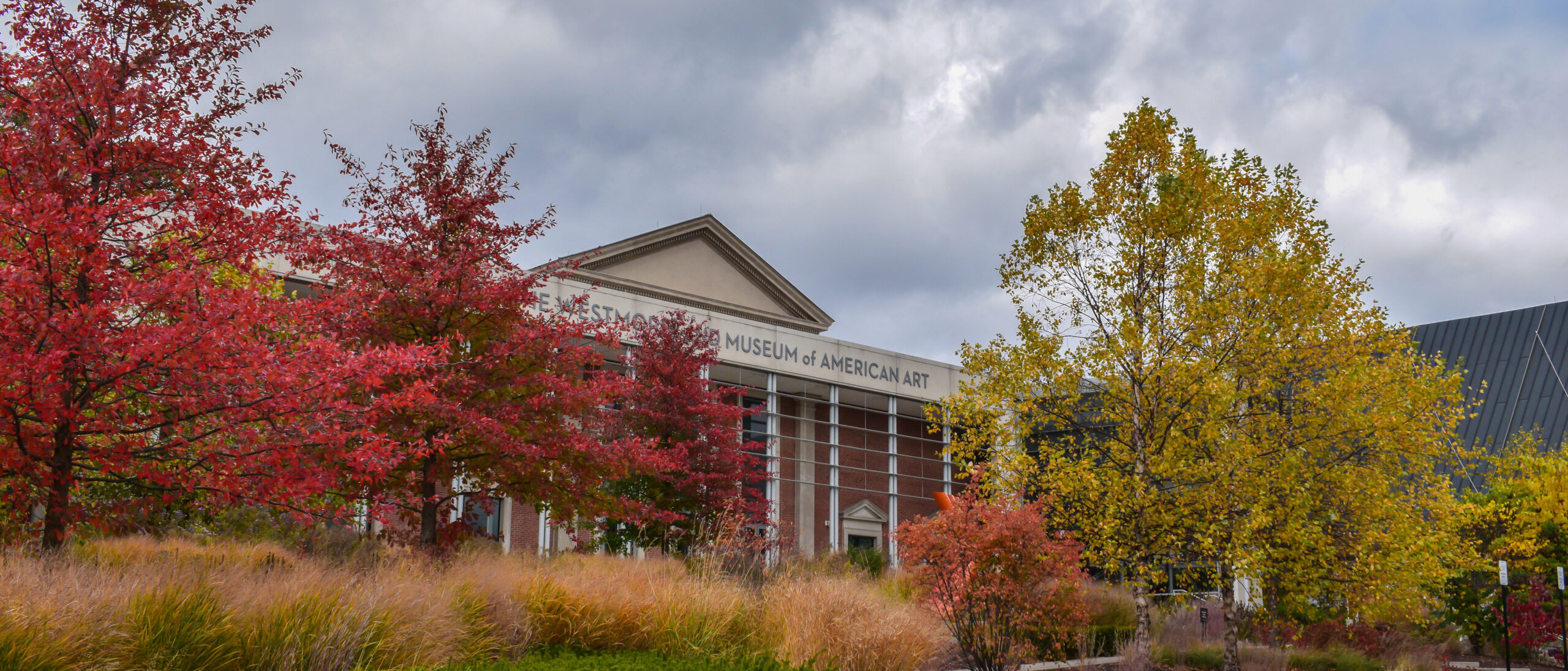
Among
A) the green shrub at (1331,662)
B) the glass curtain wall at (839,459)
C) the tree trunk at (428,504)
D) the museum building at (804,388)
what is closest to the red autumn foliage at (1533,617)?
the green shrub at (1331,662)

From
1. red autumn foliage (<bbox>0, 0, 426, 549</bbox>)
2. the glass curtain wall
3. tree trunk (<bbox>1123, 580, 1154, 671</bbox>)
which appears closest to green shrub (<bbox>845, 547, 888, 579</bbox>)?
the glass curtain wall

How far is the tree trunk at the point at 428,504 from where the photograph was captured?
39.8 feet

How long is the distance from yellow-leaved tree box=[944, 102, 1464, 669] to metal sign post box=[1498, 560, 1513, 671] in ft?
5.48

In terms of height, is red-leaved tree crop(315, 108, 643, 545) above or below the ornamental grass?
above

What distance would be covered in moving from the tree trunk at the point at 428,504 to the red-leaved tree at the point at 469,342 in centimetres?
2

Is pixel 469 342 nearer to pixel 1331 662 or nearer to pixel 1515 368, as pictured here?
pixel 1331 662

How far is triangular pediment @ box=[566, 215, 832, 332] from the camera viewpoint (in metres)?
37.3

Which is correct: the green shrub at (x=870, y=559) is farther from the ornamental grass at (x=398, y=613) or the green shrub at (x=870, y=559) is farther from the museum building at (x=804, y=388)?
the ornamental grass at (x=398, y=613)

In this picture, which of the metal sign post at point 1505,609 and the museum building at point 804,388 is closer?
the metal sign post at point 1505,609

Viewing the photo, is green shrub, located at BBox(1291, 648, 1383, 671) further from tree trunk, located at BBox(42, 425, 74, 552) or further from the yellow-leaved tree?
tree trunk, located at BBox(42, 425, 74, 552)

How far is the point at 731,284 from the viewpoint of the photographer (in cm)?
4100

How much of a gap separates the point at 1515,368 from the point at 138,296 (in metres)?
45.7

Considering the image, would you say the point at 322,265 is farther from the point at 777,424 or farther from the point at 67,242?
the point at 777,424

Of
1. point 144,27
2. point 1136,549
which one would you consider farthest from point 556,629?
point 1136,549
